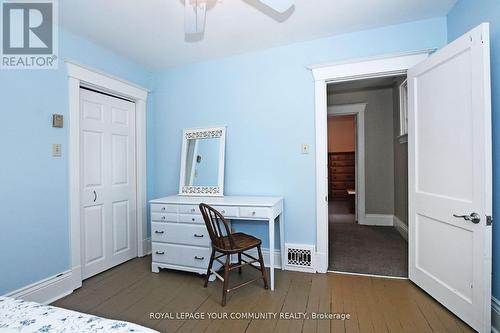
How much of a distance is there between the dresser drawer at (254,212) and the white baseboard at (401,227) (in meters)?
2.60

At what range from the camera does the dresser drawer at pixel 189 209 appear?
8.31ft

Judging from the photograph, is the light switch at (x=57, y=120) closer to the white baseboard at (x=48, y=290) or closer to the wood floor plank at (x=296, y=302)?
the white baseboard at (x=48, y=290)

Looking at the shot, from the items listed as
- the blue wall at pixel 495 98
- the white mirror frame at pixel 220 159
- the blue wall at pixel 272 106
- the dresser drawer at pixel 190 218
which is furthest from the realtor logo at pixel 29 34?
the blue wall at pixel 495 98

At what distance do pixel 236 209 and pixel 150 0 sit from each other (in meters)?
1.93

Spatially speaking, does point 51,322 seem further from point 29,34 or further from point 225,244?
point 29,34

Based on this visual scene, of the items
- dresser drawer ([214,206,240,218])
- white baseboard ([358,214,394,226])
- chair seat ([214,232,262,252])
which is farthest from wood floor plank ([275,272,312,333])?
white baseboard ([358,214,394,226])

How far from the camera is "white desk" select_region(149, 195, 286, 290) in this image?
2.42 metres

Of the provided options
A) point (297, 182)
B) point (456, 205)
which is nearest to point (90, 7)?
point (297, 182)

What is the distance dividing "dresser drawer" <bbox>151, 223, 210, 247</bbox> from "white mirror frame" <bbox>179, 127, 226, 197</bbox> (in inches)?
20.9

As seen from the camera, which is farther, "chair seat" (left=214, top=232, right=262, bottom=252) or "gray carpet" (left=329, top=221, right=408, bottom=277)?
"gray carpet" (left=329, top=221, right=408, bottom=277)

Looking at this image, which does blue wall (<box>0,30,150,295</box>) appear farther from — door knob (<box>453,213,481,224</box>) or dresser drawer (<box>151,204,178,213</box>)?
door knob (<box>453,213,481,224</box>)

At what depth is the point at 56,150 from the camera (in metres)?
2.23

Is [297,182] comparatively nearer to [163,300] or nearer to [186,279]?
[186,279]

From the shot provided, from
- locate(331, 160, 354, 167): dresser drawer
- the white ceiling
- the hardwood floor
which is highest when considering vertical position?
the white ceiling
